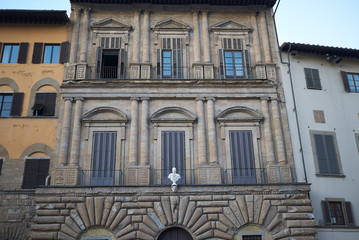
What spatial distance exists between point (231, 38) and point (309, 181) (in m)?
8.68

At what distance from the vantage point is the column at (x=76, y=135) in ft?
58.7

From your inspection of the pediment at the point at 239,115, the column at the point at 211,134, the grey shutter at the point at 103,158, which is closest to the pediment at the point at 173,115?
the column at the point at 211,134

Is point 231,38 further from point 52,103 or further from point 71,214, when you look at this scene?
point 71,214

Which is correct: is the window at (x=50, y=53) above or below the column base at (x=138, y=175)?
above

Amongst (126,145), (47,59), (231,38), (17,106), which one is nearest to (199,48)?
(231,38)

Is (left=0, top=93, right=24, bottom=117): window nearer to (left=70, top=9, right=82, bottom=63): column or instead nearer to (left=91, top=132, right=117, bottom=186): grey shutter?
(left=70, top=9, right=82, bottom=63): column

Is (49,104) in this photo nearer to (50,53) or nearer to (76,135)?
(76,135)

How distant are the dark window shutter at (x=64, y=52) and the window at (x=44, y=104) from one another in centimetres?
200

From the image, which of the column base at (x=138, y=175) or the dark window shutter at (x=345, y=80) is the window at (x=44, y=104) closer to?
the column base at (x=138, y=175)

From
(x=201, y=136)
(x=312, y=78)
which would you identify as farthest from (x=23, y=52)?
(x=312, y=78)

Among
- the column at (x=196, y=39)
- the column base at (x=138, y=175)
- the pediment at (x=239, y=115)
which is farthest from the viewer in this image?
the column at (x=196, y=39)

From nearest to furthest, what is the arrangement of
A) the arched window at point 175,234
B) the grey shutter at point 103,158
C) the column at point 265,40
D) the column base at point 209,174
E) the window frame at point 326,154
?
the arched window at point 175,234
the column base at point 209,174
the grey shutter at point 103,158
the window frame at point 326,154
the column at point 265,40

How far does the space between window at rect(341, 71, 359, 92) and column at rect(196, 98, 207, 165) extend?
8209 mm

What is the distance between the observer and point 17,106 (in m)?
19.3
